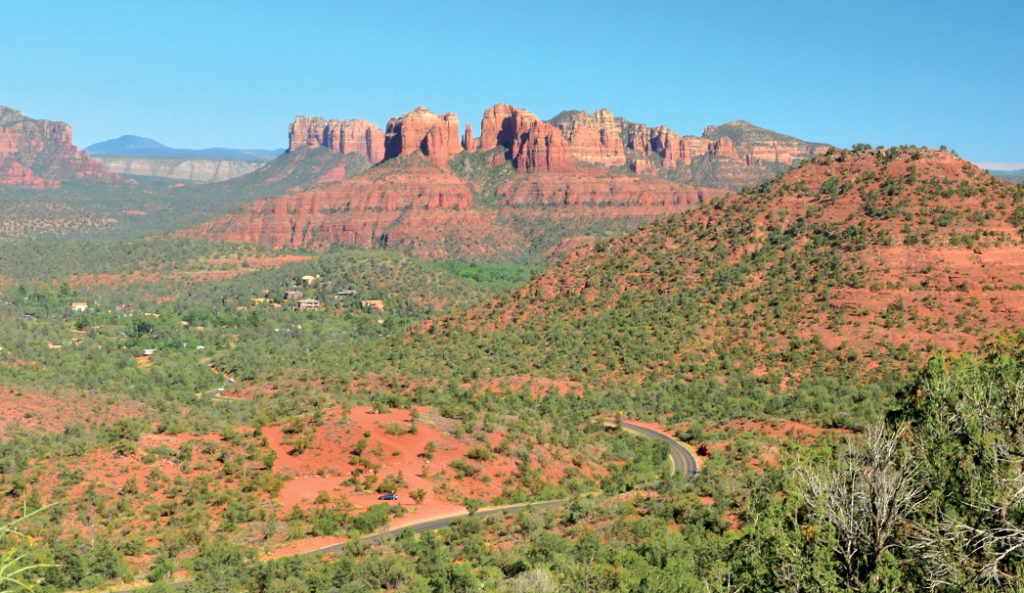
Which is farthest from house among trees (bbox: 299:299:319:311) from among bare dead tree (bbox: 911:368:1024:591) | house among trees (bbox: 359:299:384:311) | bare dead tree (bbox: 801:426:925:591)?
bare dead tree (bbox: 911:368:1024:591)

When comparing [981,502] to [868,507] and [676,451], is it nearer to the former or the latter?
[868,507]

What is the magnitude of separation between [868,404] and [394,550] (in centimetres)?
3714

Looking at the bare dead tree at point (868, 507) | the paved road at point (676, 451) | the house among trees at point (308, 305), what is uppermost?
the bare dead tree at point (868, 507)

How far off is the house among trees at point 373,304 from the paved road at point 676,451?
9099 cm

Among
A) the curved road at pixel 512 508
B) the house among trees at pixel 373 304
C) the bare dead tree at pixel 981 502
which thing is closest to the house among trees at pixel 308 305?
the house among trees at pixel 373 304

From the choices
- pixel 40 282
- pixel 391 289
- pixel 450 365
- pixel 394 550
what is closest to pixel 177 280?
pixel 40 282

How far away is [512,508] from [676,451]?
1692 centimetres

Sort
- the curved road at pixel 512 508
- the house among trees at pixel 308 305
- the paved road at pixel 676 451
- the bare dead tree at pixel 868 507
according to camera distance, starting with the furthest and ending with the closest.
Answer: the house among trees at pixel 308 305, the paved road at pixel 676 451, the curved road at pixel 512 508, the bare dead tree at pixel 868 507

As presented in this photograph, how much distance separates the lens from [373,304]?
6058 inches

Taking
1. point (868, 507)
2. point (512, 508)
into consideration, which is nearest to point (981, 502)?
point (868, 507)

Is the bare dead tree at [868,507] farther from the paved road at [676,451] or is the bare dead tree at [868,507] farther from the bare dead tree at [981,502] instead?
the paved road at [676,451]

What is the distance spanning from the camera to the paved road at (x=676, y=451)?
5184 centimetres

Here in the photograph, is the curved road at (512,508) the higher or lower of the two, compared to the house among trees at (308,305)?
higher

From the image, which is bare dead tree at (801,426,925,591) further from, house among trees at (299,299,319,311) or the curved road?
house among trees at (299,299,319,311)
